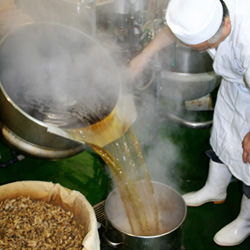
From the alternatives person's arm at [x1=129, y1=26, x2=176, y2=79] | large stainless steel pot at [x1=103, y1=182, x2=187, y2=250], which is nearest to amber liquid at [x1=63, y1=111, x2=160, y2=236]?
large stainless steel pot at [x1=103, y1=182, x2=187, y2=250]

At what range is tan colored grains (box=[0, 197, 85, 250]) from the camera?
1499 millimetres

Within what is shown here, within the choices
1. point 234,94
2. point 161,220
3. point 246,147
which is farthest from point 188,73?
point 161,220

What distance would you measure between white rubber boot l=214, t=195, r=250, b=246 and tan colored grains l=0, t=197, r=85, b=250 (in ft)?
3.45

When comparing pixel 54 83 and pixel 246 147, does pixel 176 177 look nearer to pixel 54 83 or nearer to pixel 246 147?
pixel 246 147

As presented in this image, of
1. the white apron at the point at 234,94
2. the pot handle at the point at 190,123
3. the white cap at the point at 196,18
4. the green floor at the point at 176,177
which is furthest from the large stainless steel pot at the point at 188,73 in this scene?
the white cap at the point at 196,18

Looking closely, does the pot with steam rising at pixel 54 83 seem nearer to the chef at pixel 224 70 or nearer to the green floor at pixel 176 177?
the chef at pixel 224 70

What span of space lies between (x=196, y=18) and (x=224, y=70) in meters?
0.49

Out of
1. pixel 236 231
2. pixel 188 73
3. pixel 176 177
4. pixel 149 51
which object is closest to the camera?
pixel 149 51

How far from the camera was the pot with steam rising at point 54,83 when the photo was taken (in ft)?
4.95

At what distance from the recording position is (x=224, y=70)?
1852 mm

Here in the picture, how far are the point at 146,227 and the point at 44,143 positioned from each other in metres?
0.76

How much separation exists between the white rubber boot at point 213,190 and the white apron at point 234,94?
0.66ft

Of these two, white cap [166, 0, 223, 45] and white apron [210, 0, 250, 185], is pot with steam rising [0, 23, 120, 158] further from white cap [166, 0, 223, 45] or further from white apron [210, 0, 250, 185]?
white apron [210, 0, 250, 185]

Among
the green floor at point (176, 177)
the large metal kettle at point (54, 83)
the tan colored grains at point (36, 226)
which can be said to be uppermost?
the large metal kettle at point (54, 83)
